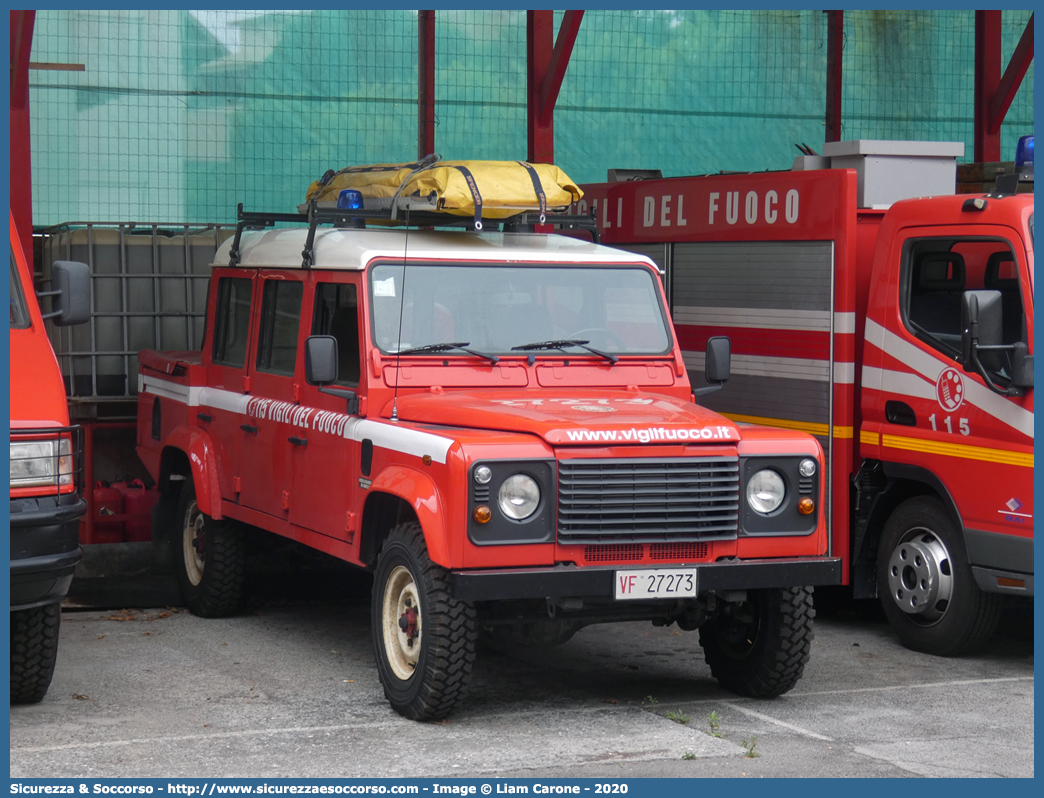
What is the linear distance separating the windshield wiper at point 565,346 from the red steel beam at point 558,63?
5017 millimetres

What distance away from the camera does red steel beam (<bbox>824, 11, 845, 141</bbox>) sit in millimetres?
14641

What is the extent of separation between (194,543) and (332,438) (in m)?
2.35

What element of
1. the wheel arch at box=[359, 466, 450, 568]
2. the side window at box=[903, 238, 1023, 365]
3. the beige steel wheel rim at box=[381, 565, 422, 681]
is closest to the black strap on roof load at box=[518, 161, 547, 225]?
the wheel arch at box=[359, 466, 450, 568]

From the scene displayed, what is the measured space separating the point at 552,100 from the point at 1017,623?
219 inches

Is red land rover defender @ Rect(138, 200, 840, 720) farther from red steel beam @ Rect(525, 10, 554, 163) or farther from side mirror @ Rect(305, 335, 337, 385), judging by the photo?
red steel beam @ Rect(525, 10, 554, 163)

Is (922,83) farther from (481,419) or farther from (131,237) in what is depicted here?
(481,419)

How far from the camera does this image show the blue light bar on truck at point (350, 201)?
26.7 ft

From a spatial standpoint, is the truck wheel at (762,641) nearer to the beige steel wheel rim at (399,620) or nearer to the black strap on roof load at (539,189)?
the beige steel wheel rim at (399,620)

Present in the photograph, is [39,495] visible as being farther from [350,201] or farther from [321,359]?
[350,201]

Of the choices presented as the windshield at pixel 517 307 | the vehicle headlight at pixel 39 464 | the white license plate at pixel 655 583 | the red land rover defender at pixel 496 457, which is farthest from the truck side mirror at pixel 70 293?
the white license plate at pixel 655 583

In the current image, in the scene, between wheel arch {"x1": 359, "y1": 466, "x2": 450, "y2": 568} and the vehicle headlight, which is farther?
wheel arch {"x1": 359, "y1": 466, "x2": 450, "y2": 568}

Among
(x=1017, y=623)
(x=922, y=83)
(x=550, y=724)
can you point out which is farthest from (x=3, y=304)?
(x=922, y=83)

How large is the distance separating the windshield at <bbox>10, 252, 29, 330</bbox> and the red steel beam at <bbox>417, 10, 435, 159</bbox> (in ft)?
20.8
